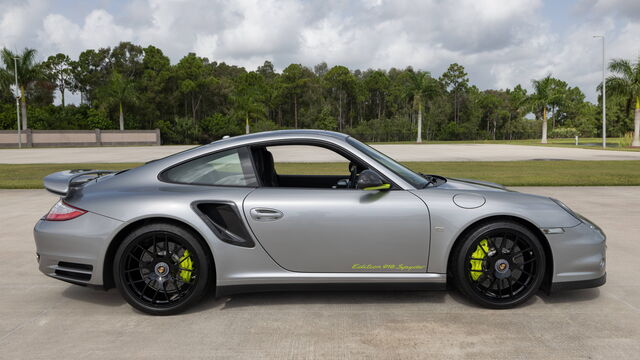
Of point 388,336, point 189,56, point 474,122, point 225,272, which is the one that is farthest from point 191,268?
point 474,122

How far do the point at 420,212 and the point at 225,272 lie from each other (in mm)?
1467

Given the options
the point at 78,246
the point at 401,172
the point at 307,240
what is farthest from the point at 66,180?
the point at 401,172

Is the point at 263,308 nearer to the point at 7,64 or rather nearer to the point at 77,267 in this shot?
the point at 77,267

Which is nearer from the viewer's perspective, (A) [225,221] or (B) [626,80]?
(A) [225,221]

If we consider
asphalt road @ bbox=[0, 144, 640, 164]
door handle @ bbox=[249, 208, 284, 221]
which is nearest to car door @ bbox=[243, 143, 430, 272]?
door handle @ bbox=[249, 208, 284, 221]

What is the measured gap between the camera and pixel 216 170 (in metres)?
3.78

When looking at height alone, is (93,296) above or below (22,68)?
below

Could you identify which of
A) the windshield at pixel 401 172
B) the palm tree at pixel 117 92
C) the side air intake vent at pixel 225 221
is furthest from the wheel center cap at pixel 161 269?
the palm tree at pixel 117 92

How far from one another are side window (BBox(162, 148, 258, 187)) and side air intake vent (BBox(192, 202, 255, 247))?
0.71 ft

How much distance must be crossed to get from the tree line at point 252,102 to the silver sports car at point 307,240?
52243 millimetres

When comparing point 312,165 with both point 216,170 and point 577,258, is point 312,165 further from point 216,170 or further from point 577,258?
point 577,258

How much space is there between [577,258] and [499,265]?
57cm

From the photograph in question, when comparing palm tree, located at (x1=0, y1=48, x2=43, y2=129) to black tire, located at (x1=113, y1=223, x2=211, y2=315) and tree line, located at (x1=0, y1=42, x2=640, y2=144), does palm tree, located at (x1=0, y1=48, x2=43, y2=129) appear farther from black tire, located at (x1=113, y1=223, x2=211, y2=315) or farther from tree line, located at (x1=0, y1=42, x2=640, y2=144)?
black tire, located at (x1=113, y1=223, x2=211, y2=315)

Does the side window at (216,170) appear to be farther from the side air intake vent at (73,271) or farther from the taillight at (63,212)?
the side air intake vent at (73,271)
